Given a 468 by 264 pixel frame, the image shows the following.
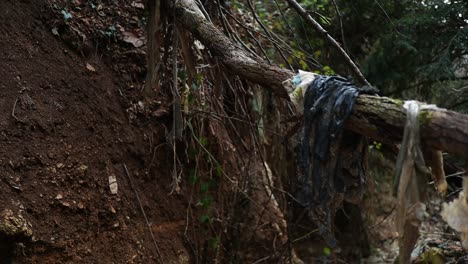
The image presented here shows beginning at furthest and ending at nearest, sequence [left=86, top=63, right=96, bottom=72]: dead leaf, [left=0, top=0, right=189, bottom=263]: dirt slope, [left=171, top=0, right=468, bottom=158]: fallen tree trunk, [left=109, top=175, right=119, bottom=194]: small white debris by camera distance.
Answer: [left=86, top=63, right=96, bottom=72]: dead leaf
[left=109, top=175, right=119, bottom=194]: small white debris
[left=0, top=0, right=189, bottom=263]: dirt slope
[left=171, top=0, right=468, bottom=158]: fallen tree trunk

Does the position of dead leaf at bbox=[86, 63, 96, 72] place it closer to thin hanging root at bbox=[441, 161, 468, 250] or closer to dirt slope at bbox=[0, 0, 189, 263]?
dirt slope at bbox=[0, 0, 189, 263]

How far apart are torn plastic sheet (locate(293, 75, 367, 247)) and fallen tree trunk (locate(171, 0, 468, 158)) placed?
9 cm

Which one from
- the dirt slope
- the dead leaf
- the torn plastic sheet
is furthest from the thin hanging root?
the dead leaf

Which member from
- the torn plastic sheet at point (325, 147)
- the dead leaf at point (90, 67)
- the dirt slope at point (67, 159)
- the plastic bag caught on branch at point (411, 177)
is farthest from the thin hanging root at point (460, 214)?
the dead leaf at point (90, 67)

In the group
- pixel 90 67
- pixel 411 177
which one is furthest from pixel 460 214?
pixel 90 67

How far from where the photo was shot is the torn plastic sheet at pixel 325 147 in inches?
79.7

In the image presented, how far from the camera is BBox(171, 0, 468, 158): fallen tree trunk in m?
1.68

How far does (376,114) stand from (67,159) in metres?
2.15

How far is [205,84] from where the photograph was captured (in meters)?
4.16

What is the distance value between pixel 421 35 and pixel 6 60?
3704 millimetres

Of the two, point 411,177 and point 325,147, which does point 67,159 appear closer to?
point 325,147

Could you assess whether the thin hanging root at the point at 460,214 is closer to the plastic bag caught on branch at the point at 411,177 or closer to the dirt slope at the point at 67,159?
the plastic bag caught on branch at the point at 411,177

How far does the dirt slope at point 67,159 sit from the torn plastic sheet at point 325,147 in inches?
66.7

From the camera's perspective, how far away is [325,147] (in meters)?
2.04
